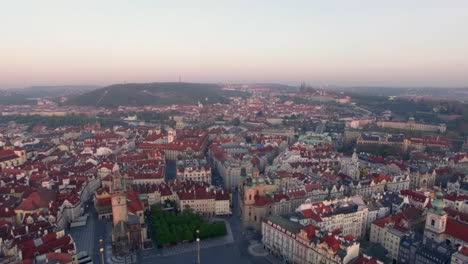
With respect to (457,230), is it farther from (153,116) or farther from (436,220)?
(153,116)

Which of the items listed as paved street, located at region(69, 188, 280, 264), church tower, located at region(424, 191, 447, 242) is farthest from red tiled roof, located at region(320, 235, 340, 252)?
church tower, located at region(424, 191, 447, 242)

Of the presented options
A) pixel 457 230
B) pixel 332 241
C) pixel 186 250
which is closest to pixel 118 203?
pixel 186 250

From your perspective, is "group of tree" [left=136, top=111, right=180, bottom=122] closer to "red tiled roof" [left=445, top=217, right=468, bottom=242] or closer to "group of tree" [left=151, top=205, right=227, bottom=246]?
"group of tree" [left=151, top=205, right=227, bottom=246]

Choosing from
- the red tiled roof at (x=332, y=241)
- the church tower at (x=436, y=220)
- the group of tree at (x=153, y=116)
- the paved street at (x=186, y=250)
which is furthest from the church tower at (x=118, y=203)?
the group of tree at (x=153, y=116)

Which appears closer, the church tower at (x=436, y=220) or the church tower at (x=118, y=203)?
the church tower at (x=436, y=220)

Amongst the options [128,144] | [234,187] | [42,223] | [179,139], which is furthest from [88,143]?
[42,223]

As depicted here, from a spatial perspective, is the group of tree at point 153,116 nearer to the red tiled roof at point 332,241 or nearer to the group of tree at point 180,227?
the group of tree at point 180,227
